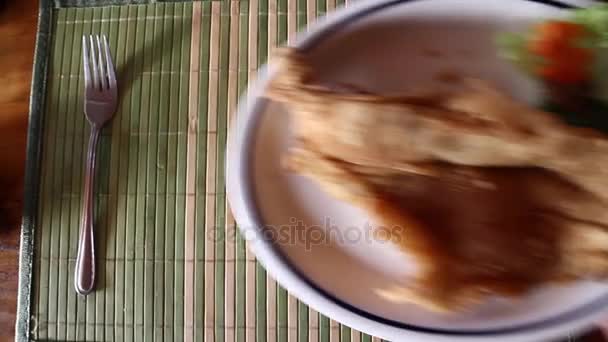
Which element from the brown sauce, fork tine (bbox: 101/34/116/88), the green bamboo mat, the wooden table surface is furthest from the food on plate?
the wooden table surface

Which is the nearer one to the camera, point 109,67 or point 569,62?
point 569,62

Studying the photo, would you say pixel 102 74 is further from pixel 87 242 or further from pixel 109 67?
pixel 87 242

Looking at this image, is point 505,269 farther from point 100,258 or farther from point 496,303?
point 100,258

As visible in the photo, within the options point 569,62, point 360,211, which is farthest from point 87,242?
point 569,62

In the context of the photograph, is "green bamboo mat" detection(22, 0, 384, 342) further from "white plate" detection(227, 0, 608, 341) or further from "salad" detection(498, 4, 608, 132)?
"salad" detection(498, 4, 608, 132)

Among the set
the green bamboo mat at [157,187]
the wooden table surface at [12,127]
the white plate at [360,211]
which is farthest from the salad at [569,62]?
the wooden table surface at [12,127]

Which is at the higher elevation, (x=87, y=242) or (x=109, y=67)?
(x=109, y=67)

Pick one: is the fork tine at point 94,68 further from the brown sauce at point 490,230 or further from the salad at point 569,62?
the salad at point 569,62
